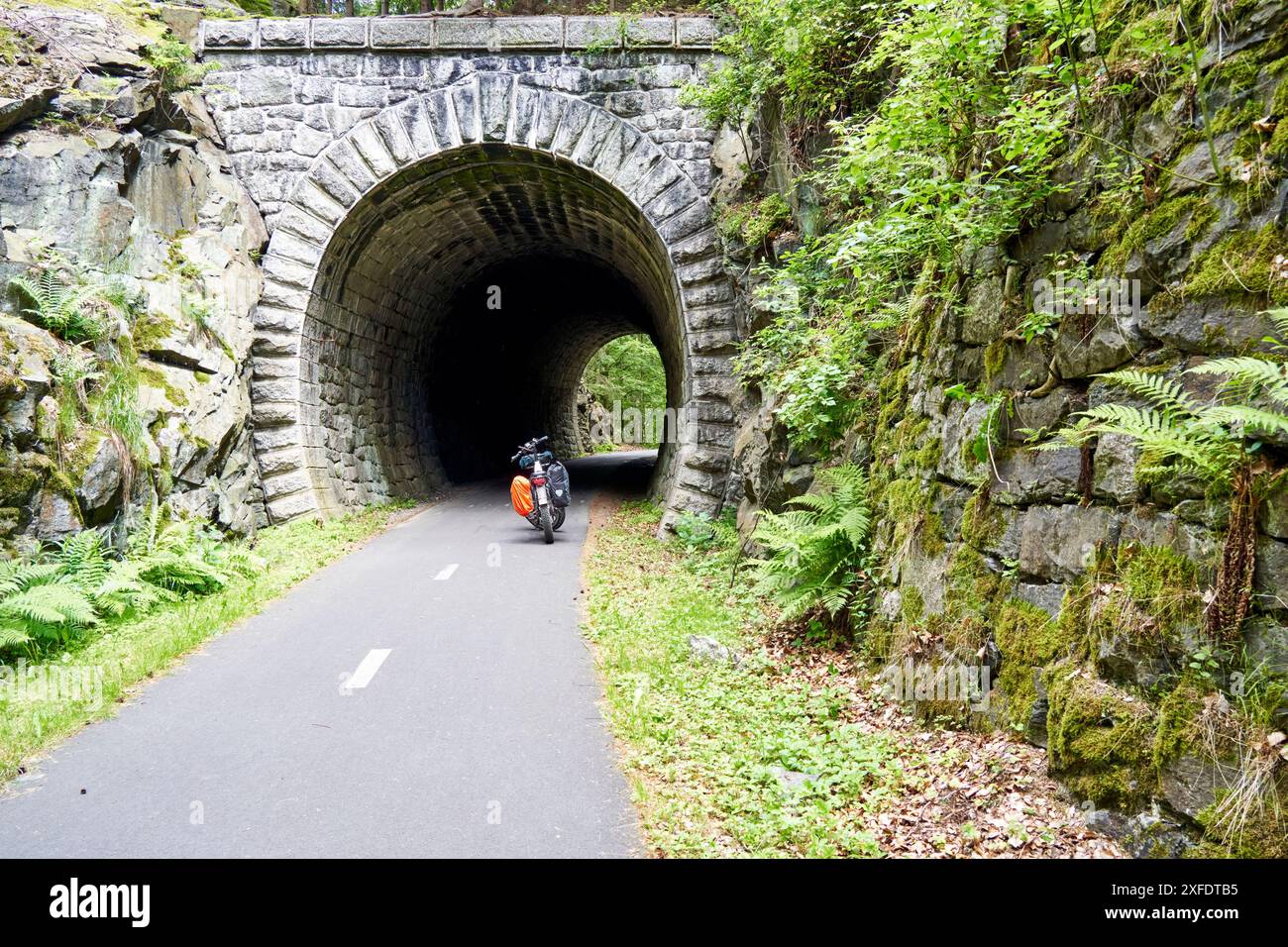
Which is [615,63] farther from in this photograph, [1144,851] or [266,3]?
[1144,851]

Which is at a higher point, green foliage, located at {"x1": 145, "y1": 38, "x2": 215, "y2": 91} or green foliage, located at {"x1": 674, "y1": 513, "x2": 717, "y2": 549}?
green foliage, located at {"x1": 145, "y1": 38, "x2": 215, "y2": 91}

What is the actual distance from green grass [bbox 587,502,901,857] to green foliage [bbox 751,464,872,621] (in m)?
0.60

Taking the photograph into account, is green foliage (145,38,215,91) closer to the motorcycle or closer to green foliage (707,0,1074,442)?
the motorcycle

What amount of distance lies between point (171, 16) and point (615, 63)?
7.29 metres

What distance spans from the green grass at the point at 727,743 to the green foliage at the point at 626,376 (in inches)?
1328

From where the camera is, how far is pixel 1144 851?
3.09 metres

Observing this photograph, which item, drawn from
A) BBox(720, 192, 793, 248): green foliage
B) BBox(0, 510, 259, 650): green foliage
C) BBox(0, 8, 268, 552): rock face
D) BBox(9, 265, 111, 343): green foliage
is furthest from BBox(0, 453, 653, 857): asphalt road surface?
BBox(720, 192, 793, 248): green foliage

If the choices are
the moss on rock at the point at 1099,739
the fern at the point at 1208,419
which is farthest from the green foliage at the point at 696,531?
the fern at the point at 1208,419

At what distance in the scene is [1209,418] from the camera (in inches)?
117

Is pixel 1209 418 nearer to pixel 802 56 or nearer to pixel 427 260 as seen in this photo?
pixel 802 56

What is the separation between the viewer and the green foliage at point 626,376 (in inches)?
1626

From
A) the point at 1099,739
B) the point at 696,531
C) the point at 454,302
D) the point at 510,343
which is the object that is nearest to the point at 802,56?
the point at 696,531

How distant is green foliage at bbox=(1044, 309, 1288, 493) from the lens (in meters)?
2.81

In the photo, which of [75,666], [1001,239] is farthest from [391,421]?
[1001,239]
